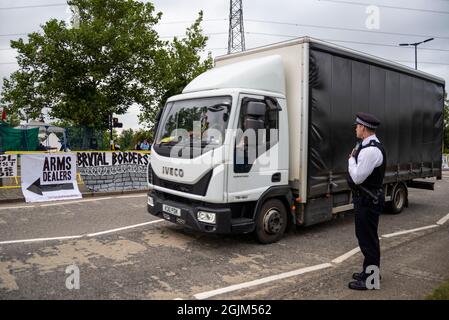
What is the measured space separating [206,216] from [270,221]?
1.21 metres

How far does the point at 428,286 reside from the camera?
441cm

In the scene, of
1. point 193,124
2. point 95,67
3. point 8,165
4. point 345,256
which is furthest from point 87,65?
point 345,256

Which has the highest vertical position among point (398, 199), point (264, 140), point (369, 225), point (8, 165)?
point (264, 140)

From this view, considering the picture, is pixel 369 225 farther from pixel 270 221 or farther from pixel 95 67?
pixel 95 67

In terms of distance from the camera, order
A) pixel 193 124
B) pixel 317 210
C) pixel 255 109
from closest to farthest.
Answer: pixel 255 109
pixel 193 124
pixel 317 210

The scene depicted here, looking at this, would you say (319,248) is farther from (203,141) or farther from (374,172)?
(203,141)

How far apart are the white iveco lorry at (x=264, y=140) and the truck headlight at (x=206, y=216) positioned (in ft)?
0.05

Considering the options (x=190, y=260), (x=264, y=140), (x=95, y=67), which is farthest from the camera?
(x=95, y=67)

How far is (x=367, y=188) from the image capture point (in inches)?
164

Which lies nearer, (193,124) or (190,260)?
(190,260)

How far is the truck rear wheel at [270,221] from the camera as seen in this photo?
583cm

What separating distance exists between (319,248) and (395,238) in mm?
1765

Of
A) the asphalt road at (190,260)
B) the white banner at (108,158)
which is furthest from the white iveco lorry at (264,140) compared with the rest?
the white banner at (108,158)

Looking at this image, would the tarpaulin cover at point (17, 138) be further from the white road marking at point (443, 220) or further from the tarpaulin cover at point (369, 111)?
the white road marking at point (443, 220)
